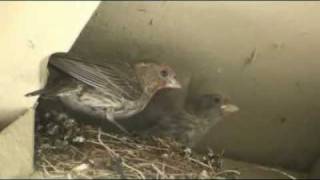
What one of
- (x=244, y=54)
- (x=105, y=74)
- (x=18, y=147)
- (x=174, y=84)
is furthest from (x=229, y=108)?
(x=18, y=147)

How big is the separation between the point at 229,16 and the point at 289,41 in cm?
31

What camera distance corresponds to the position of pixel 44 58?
311 cm

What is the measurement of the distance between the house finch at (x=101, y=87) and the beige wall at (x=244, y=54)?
0.39ft

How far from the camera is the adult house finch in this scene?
3950 mm

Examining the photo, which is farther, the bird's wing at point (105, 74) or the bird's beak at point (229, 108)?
the bird's beak at point (229, 108)

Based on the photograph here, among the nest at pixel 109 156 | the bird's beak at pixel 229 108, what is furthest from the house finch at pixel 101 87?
the bird's beak at pixel 229 108

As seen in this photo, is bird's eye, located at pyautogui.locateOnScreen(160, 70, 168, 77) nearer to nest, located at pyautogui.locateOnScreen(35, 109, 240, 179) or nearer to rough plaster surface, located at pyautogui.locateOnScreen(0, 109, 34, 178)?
nest, located at pyautogui.locateOnScreen(35, 109, 240, 179)

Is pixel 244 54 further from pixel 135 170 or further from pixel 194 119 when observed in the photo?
pixel 135 170

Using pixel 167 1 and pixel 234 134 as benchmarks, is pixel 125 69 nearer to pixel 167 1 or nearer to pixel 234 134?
pixel 167 1

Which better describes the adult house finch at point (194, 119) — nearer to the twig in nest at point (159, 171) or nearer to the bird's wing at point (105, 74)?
the bird's wing at point (105, 74)

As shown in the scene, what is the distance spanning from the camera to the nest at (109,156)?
3.17 metres

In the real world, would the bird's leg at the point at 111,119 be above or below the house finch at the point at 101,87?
below

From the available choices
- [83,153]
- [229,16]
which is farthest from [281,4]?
[83,153]

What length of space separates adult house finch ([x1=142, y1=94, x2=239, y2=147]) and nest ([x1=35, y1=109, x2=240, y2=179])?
0.16 m
